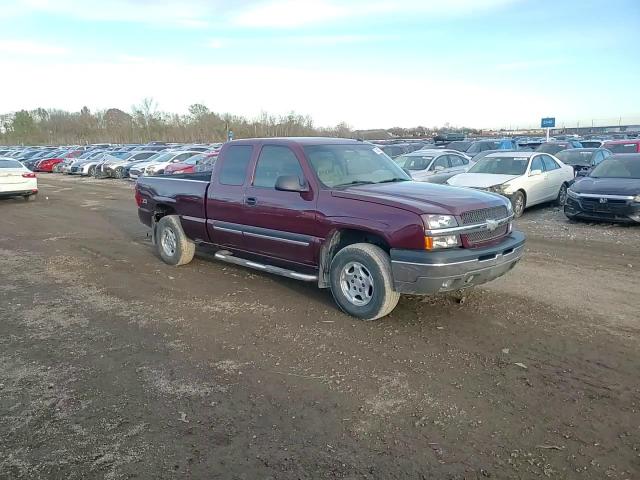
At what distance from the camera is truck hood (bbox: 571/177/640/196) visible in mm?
9805

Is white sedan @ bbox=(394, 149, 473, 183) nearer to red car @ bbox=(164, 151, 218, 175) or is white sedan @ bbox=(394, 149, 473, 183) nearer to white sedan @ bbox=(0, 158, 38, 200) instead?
red car @ bbox=(164, 151, 218, 175)

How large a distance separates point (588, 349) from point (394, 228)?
197cm

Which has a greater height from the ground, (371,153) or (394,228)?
(371,153)

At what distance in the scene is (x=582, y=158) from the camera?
16.0 meters

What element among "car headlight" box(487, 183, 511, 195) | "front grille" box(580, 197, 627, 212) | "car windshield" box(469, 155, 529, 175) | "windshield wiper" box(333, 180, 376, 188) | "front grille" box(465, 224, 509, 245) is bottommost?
"front grille" box(580, 197, 627, 212)

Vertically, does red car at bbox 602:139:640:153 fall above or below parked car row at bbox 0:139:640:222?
above

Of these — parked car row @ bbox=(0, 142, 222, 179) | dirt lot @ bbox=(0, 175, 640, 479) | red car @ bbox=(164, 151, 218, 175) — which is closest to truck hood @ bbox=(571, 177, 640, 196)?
dirt lot @ bbox=(0, 175, 640, 479)

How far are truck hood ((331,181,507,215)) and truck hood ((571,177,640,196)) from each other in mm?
5830

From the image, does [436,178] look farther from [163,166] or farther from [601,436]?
[163,166]

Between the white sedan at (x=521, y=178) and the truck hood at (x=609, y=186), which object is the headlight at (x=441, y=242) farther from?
the white sedan at (x=521, y=178)

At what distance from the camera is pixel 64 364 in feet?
14.0

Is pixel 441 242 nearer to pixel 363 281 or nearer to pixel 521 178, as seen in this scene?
pixel 363 281

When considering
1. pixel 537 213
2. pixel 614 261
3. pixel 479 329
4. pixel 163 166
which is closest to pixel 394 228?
pixel 479 329

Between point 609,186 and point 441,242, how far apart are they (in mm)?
7268
